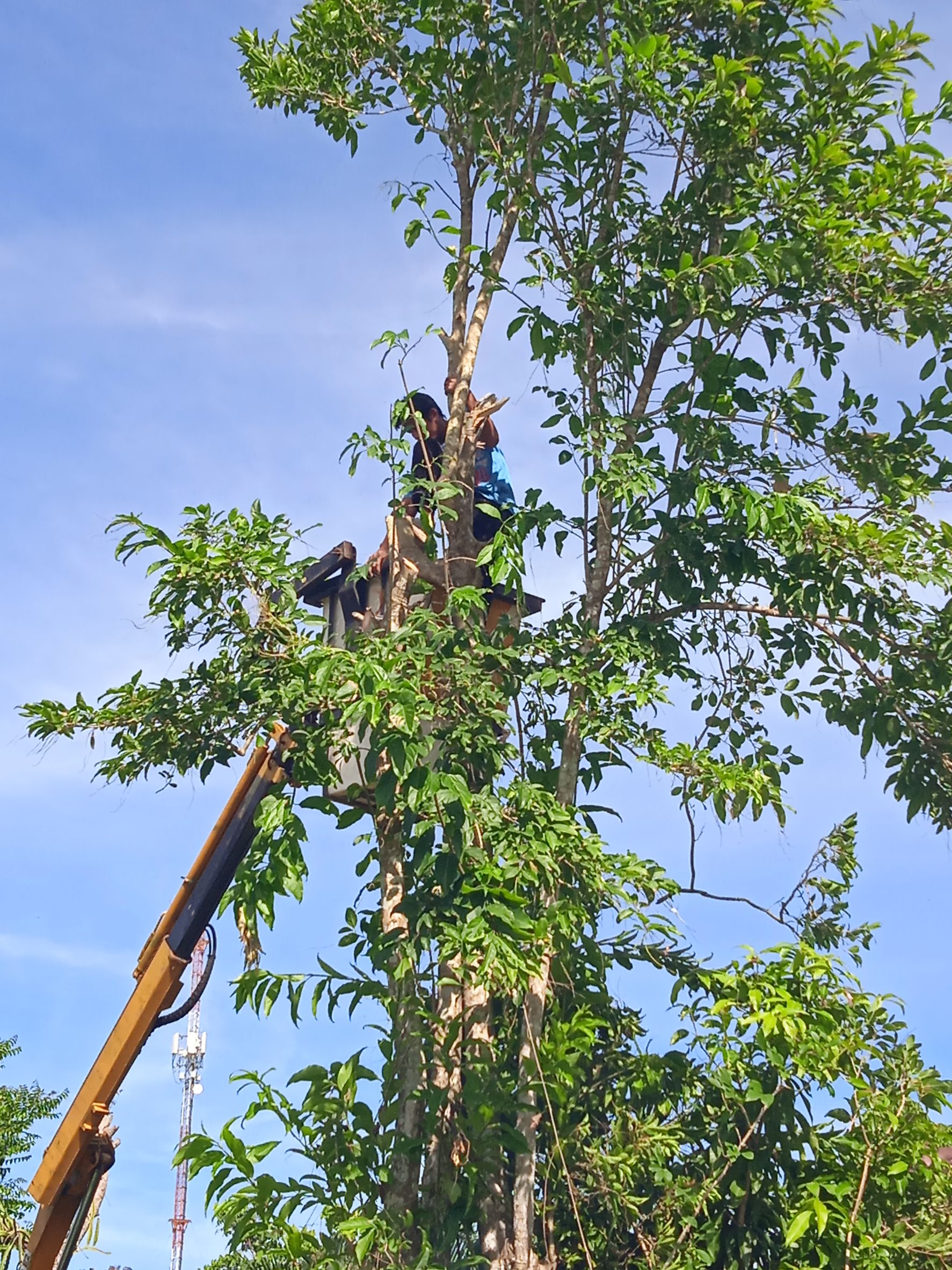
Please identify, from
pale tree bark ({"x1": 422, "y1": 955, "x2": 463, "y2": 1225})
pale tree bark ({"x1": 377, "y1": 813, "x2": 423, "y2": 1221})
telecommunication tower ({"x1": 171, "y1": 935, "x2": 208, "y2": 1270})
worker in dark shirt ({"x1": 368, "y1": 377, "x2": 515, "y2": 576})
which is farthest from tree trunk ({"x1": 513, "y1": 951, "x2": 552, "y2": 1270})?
telecommunication tower ({"x1": 171, "y1": 935, "x2": 208, "y2": 1270})

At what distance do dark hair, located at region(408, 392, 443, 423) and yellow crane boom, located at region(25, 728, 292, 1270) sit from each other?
1887 mm

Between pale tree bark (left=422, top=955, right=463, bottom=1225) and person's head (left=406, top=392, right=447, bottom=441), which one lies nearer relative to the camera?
pale tree bark (left=422, top=955, right=463, bottom=1225)

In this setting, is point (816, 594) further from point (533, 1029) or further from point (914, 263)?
point (533, 1029)

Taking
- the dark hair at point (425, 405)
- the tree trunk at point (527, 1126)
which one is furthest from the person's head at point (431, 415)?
the tree trunk at point (527, 1126)

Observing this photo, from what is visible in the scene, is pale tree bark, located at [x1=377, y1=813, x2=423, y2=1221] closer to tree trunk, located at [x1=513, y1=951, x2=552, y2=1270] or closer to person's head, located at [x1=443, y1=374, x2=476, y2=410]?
tree trunk, located at [x1=513, y1=951, x2=552, y2=1270]

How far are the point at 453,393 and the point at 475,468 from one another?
1.37 ft

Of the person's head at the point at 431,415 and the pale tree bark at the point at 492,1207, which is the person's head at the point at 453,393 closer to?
the person's head at the point at 431,415

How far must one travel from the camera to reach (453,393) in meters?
7.45

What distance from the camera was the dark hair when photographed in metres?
7.30

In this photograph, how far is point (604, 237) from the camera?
284 inches

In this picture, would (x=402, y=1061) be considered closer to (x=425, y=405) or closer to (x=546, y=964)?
(x=546, y=964)

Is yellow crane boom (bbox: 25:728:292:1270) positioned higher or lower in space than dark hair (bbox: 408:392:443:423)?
lower

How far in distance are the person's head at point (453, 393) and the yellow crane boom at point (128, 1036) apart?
6.67ft

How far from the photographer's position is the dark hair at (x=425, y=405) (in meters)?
7.30
